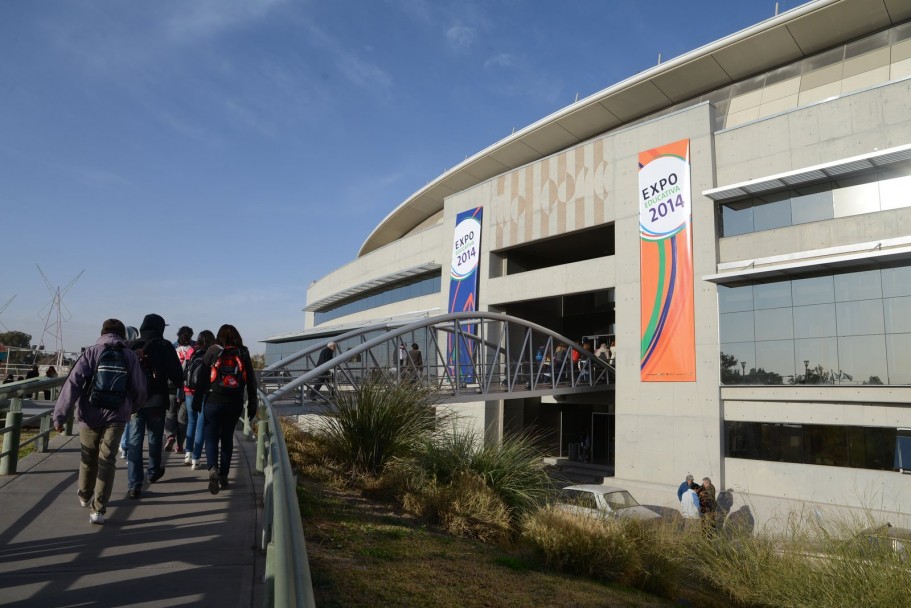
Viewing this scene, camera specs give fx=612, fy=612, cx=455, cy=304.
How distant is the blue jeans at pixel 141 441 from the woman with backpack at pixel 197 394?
516 millimetres

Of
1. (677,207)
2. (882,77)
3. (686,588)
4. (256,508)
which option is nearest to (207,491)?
(256,508)

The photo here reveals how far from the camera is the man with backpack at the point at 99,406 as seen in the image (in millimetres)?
5391

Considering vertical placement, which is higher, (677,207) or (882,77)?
(882,77)

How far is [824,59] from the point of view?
70.1 ft

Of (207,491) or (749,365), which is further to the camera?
(749,365)

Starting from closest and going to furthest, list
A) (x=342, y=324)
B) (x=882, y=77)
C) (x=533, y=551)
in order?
(x=533, y=551), (x=882, y=77), (x=342, y=324)

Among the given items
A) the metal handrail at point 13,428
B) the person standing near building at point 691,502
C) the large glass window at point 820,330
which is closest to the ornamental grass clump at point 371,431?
the metal handrail at point 13,428

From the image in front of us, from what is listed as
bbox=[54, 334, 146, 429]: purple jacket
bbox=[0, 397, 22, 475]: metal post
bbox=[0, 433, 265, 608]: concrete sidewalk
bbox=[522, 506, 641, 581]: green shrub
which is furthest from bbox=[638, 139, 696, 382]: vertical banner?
bbox=[0, 397, 22, 475]: metal post

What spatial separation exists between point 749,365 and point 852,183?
17.7ft

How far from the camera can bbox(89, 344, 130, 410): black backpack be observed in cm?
544

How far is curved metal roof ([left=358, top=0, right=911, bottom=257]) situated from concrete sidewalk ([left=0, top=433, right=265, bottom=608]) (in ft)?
75.8

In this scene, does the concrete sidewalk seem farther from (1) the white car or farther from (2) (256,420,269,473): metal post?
(1) the white car

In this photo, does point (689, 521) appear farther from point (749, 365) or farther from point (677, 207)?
point (677, 207)

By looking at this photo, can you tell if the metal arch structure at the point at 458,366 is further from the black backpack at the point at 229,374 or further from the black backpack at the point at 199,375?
the black backpack at the point at 229,374
